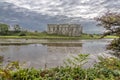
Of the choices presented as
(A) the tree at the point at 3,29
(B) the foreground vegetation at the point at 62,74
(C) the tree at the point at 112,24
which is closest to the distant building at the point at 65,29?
(A) the tree at the point at 3,29

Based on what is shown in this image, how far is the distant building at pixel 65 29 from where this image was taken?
3158 inches

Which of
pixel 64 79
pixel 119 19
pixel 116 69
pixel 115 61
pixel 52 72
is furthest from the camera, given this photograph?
pixel 119 19

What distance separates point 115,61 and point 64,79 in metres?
2.64

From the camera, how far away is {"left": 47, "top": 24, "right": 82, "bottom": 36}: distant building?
80206mm

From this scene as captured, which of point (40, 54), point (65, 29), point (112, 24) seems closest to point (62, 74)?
point (112, 24)

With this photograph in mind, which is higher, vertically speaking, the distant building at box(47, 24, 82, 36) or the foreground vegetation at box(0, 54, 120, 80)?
the foreground vegetation at box(0, 54, 120, 80)

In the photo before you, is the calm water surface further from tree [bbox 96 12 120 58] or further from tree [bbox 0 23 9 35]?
tree [bbox 0 23 9 35]

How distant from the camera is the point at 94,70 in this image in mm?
8875

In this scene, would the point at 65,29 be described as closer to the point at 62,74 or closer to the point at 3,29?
the point at 3,29

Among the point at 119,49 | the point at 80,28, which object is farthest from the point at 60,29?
the point at 119,49

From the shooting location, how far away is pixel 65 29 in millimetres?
82125

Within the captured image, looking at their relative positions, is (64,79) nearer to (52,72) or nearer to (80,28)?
(52,72)

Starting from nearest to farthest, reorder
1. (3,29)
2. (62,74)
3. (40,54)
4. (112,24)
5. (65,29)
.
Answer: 1. (62,74)
2. (112,24)
3. (40,54)
4. (3,29)
5. (65,29)

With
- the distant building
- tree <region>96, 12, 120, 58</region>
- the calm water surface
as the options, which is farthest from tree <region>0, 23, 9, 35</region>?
tree <region>96, 12, 120, 58</region>
